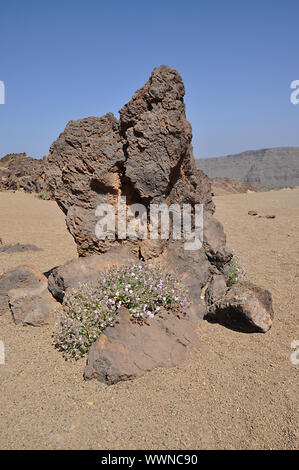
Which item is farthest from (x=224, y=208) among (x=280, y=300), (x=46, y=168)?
(x=46, y=168)

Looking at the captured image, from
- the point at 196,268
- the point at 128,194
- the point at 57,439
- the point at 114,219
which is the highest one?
the point at 128,194

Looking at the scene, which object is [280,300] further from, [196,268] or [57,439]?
[57,439]

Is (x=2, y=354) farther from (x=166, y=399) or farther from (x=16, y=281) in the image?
(x=166, y=399)

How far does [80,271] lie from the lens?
5.22 metres

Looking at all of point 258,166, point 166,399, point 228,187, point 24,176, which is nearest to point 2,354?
point 166,399

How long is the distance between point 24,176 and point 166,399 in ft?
95.3

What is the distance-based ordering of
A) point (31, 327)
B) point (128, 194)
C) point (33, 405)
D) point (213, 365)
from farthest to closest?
1. point (128, 194)
2. point (31, 327)
3. point (213, 365)
4. point (33, 405)

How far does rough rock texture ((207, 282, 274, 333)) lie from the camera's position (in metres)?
4.77

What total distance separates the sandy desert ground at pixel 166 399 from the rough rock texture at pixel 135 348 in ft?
0.39

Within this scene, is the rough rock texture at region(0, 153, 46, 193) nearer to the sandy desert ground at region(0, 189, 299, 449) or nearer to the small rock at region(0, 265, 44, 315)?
the small rock at region(0, 265, 44, 315)

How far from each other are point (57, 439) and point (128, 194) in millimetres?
3764

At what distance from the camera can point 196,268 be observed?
5.75m

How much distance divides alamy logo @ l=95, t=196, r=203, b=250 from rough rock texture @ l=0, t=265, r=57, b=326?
132 cm

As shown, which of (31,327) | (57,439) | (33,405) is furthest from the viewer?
(31,327)
